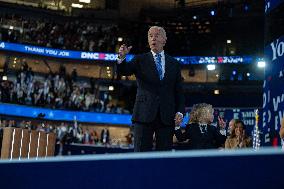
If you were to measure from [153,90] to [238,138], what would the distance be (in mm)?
2341

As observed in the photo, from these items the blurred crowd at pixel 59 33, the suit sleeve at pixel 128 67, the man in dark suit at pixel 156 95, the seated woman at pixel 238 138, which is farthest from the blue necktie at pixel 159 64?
the blurred crowd at pixel 59 33

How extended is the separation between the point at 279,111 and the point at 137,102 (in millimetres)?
1612

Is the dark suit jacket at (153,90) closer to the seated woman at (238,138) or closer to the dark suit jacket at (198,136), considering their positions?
the dark suit jacket at (198,136)

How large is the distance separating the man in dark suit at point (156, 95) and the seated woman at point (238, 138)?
2.07 meters

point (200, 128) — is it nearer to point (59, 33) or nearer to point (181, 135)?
point (181, 135)

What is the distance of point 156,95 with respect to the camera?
365 cm

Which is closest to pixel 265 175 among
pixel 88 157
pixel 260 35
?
pixel 88 157

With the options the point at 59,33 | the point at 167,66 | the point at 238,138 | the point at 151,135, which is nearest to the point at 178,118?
the point at 151,135

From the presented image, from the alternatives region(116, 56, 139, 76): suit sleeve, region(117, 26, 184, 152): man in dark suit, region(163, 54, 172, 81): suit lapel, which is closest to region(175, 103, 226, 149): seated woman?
region(117, 26, 184, 152): man in dark suit

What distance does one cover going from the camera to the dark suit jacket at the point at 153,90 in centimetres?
359

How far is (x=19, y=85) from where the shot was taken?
81.0 feet

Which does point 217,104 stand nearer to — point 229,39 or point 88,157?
point 229,39

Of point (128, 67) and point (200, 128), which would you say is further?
point (200, 128)

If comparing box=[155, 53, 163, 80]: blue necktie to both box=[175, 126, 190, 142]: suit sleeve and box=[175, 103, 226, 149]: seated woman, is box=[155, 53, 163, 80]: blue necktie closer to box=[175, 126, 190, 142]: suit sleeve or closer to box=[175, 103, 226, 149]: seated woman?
box=[175, 126, 190, 142]: suit sleeve
